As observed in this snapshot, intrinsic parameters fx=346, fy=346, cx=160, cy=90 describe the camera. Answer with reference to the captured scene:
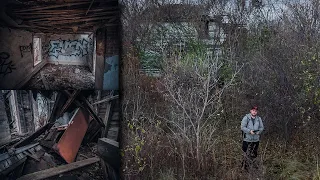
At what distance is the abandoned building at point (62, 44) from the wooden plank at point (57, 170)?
1.71 ft

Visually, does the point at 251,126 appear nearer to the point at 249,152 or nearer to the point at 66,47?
the point at 249,152

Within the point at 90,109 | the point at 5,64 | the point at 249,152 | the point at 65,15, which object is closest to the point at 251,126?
the point at 249,152

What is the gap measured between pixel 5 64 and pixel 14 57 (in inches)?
2.9

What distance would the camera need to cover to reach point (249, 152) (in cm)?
600

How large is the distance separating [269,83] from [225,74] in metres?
1.32

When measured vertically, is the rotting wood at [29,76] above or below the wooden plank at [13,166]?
above

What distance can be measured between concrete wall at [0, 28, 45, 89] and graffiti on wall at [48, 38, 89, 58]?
0.49 feet

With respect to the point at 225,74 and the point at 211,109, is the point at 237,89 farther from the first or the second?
the point at 211,109

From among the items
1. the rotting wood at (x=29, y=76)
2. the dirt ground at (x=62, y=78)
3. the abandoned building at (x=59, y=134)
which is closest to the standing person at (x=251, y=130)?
the abandoned building at (x=59, y=134)

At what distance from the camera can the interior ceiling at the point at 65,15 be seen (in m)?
2.33

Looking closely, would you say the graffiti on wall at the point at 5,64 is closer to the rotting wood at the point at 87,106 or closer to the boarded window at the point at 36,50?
the boarded window at the point at 36,50

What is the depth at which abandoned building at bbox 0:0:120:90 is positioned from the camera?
2297mm

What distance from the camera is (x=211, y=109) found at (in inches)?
265

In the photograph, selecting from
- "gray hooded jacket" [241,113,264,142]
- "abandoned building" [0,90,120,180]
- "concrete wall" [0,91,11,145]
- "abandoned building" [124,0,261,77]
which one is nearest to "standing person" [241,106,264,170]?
"gray hooded jacket" [241,113,264,142]
